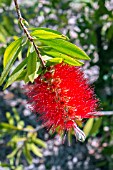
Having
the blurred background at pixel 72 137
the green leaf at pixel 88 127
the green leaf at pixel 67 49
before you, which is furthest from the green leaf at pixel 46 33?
the blurred background at pixel 72 137

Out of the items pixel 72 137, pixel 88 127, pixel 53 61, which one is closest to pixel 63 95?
pixel 53 61

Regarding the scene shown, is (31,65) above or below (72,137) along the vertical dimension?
above

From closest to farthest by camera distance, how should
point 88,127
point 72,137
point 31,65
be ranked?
1. point 31,65
2. point 88,127
3. point 72,137

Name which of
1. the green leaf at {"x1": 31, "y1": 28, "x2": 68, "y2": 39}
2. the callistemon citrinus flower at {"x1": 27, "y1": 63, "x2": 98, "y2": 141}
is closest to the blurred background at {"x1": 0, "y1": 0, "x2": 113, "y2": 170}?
the callistemon citrinus flower at {"x1": 27, "y1": 63, "x2": 98, "y2": 141}

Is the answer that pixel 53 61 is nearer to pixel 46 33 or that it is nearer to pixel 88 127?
pixel 46 33

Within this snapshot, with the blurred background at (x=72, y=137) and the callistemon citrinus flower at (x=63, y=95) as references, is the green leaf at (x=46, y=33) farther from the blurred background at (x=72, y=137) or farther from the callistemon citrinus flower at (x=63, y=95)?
the blurred background at (x=72, y=137)

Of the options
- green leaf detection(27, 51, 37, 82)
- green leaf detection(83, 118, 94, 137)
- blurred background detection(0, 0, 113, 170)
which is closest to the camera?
green leaf detection(27, 51, 37, 82)

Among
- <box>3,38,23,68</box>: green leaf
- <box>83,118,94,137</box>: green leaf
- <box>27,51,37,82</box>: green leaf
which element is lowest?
<box>83,118,94,137</box>: green leaf

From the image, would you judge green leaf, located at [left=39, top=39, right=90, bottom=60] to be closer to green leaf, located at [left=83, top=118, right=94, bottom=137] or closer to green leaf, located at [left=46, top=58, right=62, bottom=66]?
green leaf, located at [left=46, top=58, right=62, bottom=66]

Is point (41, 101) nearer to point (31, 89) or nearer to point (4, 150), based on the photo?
point (31, 89)
